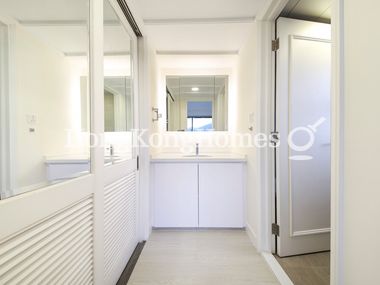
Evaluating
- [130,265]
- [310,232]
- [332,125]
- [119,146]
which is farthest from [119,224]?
[310,232]

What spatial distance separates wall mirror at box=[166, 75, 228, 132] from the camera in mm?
3182

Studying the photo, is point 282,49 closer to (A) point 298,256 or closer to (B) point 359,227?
(B) point 359,227

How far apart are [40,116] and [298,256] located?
2.20 metres

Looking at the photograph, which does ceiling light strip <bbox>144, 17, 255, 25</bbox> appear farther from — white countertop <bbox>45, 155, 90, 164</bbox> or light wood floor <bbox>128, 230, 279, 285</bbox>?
light wood floor <bbox>128, 230, 279, 285</bbox>

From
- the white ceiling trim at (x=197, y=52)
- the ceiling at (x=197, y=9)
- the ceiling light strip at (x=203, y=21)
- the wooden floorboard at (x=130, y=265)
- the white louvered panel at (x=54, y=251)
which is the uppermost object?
the ceiling at (x=197, y=9)

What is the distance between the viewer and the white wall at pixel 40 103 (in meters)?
0.84

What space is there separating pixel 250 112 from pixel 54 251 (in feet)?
6.39

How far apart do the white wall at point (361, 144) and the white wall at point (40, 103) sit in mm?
1234

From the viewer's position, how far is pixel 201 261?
1.90 metres

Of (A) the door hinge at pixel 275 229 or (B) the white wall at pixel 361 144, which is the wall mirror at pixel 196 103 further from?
(B) the white wall at pixel 361 144

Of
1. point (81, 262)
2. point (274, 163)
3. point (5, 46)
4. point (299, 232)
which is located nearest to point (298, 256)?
point (299, 232)

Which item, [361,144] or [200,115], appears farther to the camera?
[200,115]

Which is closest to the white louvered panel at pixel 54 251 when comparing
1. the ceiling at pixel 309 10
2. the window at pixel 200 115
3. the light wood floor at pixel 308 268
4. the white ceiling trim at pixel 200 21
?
the light wood floor at pixel 308 268

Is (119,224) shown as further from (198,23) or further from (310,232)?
(198,23)
